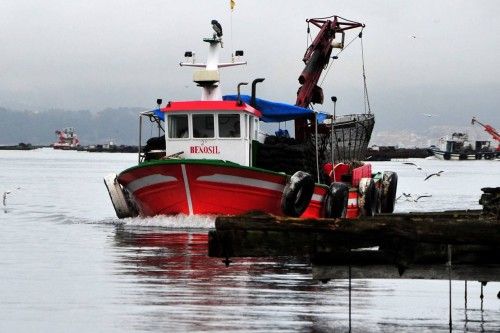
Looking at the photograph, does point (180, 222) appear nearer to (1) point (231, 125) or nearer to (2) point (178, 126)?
(2) point (178, 126)

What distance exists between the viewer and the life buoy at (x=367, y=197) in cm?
3862

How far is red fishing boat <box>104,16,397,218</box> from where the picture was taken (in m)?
31.8

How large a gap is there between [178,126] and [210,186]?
240 centimetres

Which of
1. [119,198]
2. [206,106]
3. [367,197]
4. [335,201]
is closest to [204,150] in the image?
[206,106]

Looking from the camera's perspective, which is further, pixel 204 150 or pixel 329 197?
pixel 329 197

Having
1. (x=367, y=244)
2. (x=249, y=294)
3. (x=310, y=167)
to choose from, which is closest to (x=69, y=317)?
(x=249, y=294)

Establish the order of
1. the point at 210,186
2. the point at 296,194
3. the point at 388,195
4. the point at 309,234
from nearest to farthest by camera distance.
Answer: the point at 309,234 < the point at 296,194 < the point at 210,186 < the point at 388,195

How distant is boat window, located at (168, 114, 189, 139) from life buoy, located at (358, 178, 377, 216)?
7.60 metres

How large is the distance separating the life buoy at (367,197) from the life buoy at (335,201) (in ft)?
14.8

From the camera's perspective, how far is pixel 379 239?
12.9m

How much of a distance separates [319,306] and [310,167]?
1926 cm

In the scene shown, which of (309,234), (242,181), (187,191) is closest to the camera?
(309,234)

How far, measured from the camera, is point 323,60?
45062 mm

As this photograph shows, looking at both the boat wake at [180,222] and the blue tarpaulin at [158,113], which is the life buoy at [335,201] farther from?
the blue tarpaulin at [158,113]
